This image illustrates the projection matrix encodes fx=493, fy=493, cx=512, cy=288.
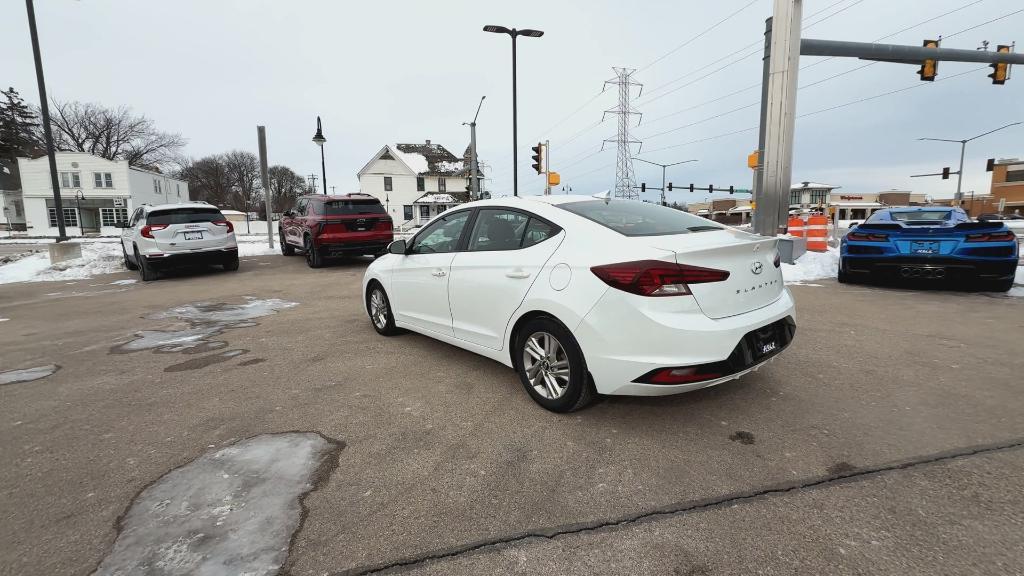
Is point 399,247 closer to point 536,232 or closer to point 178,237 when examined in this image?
point 536,232

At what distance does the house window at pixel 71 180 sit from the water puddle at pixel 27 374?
178ft

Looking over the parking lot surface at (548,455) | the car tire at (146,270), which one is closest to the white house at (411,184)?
the car tire at (146,270)

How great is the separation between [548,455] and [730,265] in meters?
1.58

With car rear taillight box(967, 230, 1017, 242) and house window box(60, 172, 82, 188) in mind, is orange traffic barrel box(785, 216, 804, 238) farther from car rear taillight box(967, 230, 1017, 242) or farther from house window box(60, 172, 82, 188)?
house window box(60, 172, 82, 188)

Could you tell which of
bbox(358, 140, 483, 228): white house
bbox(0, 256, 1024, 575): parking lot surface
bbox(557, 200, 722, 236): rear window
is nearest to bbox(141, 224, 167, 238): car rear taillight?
bbox(0, 256, 1024, 575): parking lot surface

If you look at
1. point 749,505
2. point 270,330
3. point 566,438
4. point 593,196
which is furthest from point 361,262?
point 749,505

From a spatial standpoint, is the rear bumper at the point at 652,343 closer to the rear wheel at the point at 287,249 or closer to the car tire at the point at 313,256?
the car tire at the point at 313,256

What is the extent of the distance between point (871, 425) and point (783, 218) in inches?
437

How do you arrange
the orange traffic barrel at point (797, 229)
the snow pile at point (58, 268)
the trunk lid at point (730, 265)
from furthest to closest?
the orange traffic barrel at point (797, 229)
the snow pile at point (58, 268)
the trunk lid at point (730, 265)

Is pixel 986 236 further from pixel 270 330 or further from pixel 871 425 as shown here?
pixel 270 330

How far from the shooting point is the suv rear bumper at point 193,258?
34.7 feet

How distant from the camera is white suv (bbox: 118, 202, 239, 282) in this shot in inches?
414

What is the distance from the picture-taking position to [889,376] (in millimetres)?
4000

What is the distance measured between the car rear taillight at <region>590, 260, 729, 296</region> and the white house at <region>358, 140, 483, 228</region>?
45.9 m
